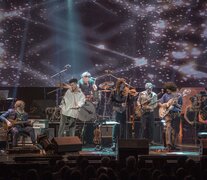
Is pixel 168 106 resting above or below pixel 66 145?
above

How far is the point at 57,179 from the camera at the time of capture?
5312 millimetres

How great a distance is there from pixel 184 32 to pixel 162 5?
1.21 metres

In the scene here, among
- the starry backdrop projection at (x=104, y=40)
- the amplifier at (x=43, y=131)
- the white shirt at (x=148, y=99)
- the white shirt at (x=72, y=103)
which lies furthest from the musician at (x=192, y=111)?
the amplifier at (x=43, y=131)

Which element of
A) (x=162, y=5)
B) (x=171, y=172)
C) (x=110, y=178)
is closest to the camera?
(x=110, y=178)

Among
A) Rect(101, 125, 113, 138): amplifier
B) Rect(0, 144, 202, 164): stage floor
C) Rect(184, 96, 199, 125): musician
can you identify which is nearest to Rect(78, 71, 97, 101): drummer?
Rect(101, 125, 113, 138): amplifier

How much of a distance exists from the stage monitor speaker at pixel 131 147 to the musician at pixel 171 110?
4.13 m

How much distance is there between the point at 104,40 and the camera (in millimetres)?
16016

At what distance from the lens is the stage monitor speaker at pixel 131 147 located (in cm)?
818

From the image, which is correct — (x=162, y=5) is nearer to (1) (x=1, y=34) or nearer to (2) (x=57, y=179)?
(1) (x=1, y=34)

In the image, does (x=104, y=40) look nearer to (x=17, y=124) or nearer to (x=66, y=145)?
(x=17, y=124)

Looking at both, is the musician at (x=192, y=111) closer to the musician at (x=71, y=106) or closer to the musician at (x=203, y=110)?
the musician at (x=203, y=110)

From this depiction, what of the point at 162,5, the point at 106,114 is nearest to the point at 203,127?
the point at 106,114

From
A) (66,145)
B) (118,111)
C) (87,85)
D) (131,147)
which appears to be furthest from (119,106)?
(131,147)

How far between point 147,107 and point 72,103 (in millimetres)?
2187
